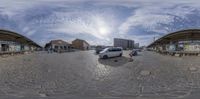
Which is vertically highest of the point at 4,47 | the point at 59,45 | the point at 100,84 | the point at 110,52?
the point at 59,45

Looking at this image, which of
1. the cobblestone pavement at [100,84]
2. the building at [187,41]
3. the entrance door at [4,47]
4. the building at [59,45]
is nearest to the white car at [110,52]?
the cobblestone pavement at [100,84]

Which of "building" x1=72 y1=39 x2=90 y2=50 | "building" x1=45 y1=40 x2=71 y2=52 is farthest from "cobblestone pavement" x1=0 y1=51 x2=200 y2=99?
"building" x1=72 y1=39 x2=90 y2=50

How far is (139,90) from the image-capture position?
37.9 feet

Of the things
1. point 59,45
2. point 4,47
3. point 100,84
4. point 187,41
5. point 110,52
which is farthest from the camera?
point 59,45

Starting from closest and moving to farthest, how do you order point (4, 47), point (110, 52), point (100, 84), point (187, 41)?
point (100, 84) < point (110, 52) < point (4, 47) < point (187, 41)

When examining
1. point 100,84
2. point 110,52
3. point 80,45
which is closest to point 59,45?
point 80,45

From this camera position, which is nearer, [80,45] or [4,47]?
[4,47]

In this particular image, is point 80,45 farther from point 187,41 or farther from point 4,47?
point 187,41

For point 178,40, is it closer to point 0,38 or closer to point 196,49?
point 196,49

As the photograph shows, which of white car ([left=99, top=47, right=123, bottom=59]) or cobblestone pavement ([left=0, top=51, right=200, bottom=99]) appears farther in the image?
white car ([left=99, top=47, right=123, bottom=59])

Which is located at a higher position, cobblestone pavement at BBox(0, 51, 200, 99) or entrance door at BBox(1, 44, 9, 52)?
entrance door at BBox(1, 44, 9, 52)

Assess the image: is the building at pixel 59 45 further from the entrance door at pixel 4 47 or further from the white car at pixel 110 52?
the white car at pixel 110 52

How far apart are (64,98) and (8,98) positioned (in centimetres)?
193

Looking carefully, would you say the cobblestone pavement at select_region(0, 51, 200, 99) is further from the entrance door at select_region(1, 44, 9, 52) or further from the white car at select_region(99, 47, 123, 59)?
the entrance door at select_region(1, 44, 9, 52)
